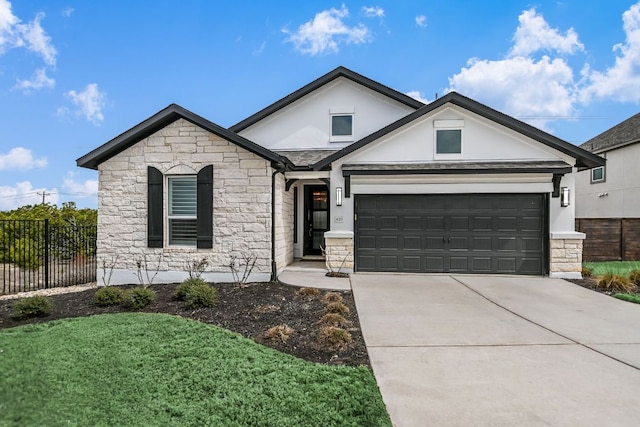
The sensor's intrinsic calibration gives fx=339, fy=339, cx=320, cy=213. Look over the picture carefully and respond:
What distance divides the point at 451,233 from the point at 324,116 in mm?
6284

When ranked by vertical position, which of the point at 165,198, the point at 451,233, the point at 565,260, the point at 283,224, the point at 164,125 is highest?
the point at 164,125

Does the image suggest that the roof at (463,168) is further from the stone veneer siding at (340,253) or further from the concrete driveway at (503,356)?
the concrete driveway at (503,356)

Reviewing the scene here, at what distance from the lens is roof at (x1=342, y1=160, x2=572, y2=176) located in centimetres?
930

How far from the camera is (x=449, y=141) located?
32.9 feet

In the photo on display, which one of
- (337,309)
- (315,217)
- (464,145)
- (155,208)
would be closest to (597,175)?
(464,145)

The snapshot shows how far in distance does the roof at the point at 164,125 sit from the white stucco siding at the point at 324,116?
4.07m

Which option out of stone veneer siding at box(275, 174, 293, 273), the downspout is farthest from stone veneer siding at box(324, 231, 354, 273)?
the downspout

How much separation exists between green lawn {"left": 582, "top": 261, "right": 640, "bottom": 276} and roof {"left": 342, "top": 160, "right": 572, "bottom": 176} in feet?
12.1

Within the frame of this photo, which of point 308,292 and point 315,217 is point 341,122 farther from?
point 308,292

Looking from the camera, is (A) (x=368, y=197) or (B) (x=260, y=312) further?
(A) (x=368, y=197)

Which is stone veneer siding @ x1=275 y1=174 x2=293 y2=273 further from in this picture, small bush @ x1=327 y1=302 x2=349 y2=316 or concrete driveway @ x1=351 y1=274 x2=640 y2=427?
small bush @ x1=327 y1=302 x2=349 y2=316

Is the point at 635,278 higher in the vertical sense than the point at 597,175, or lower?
lower

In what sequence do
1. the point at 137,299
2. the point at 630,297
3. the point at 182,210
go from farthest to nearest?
1. the point at 182,210
2. the point at 630,297
3. the point at 137,299

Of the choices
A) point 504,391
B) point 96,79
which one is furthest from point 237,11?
point 504,391
